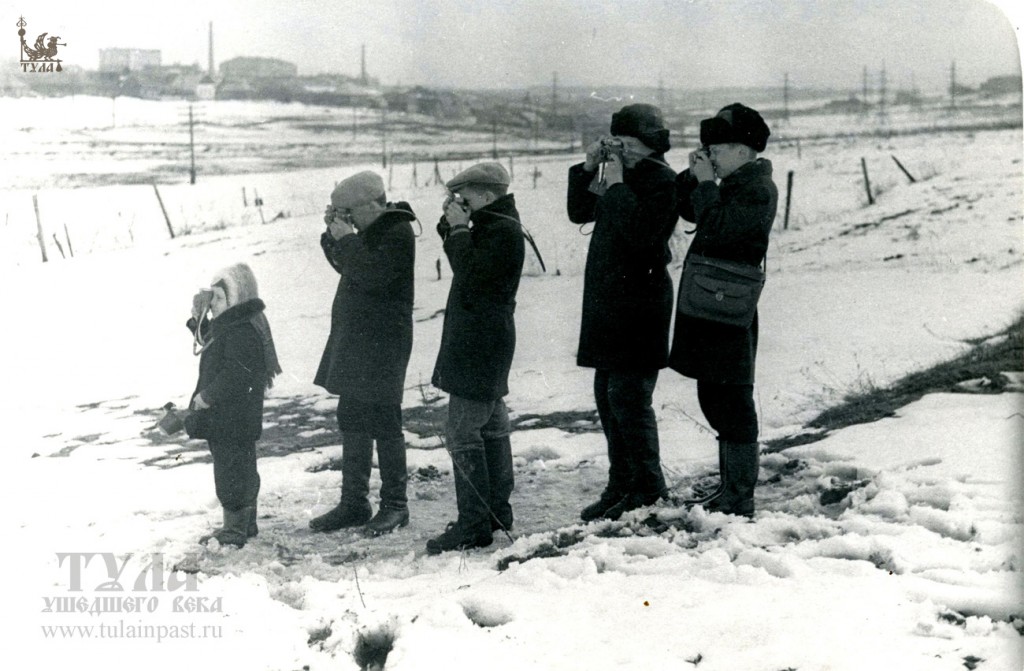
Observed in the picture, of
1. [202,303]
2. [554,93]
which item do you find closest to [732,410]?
[554,93]

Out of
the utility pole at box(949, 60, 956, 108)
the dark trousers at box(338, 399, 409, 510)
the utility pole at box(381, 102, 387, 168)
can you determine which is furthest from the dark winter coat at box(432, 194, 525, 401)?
the utility pole at box(949, 60, 956, 108)

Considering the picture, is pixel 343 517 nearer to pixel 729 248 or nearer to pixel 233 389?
pixel 233 389

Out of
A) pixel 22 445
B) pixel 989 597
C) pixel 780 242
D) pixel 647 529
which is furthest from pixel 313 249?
pixel 989 597

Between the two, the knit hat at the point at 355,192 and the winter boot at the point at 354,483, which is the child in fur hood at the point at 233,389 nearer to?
the winter boot at the point at 354,483

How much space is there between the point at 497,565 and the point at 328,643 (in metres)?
0.68

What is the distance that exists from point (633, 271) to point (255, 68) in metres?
1.82

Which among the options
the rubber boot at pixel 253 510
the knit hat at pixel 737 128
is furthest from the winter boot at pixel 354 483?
the knit hat at pixel 737 128

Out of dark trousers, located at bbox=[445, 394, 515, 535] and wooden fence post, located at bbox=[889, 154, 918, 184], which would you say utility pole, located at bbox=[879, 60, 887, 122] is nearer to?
wooden fence post, located at bbox=[889, 154, 918, 184]

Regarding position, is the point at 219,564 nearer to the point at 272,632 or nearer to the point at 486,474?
the point at 272,632

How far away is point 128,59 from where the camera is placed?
4359 millimetres

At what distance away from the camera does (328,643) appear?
11.9ft

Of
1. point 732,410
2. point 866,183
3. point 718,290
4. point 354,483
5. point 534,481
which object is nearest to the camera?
point 718,290

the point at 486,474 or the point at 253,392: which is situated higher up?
the point at 253,392

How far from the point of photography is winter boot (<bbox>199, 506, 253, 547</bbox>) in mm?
3963
